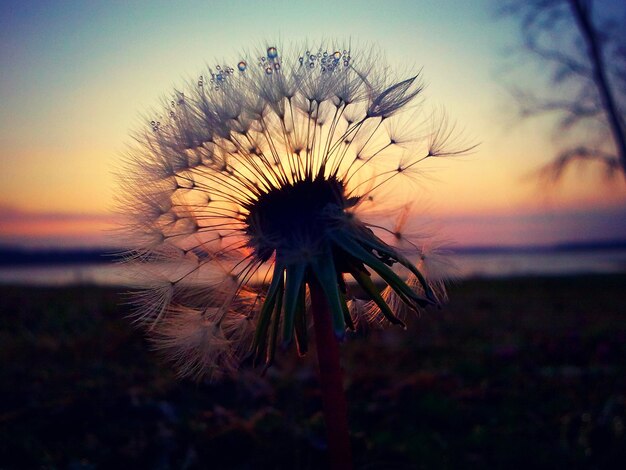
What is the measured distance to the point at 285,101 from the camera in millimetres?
2893

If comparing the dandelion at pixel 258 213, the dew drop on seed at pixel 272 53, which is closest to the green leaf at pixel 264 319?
the dandelion at pixel 258 213

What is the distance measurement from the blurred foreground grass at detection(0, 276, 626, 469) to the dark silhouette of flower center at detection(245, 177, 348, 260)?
0.74 meters

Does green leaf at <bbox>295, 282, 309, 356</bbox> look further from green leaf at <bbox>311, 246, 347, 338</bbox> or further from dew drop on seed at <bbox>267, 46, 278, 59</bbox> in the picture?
dew drop on seed at <bbox>267, 46, 278, 59</bbox>

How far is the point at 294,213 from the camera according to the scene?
2701mm

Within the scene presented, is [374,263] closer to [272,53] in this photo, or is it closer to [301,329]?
[301,329]

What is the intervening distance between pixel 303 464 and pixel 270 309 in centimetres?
125

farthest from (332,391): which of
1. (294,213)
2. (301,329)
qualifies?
(294,213)

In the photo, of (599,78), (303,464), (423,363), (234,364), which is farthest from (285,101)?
(599,78)

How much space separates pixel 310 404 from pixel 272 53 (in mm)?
2364

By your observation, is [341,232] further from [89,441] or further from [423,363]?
[423,363]

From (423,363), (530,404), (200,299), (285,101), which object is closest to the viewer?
(285,101)

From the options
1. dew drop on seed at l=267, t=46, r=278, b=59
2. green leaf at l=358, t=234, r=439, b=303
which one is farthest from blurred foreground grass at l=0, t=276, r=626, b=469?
dew drop on seed at l=267, t=46, r=278, b=59

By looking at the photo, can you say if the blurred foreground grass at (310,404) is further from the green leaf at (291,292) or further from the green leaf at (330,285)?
the green leaf at (291,292)

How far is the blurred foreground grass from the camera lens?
3.47m
